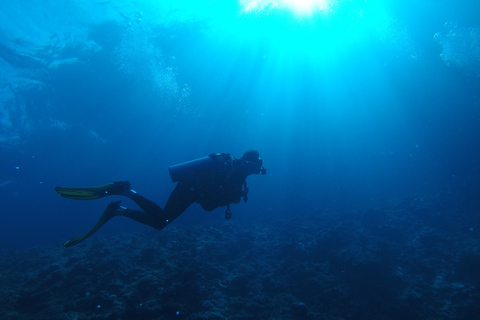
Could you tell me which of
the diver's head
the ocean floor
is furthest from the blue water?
the diver's head

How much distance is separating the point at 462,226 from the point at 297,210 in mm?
14175

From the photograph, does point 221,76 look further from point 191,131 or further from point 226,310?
point 226,310

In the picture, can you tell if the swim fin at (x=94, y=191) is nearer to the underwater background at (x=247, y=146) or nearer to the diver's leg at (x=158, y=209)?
the diver's leg at (x=158, y=209)

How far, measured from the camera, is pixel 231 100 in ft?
138

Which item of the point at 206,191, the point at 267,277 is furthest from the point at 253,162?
the point at 267,277

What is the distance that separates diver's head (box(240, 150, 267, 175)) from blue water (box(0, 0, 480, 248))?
1663 centimetres

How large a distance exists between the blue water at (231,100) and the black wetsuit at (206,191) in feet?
54.9

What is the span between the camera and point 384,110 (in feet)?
147

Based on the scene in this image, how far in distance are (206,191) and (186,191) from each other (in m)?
0.46

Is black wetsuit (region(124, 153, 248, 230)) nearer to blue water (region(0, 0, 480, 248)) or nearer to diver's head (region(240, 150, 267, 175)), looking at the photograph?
diver's head (region(240, 150, 267, 175))

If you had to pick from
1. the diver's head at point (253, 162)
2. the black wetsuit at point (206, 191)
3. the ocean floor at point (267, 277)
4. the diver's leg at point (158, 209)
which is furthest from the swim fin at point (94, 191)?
the ocean floor at point (267, 277)

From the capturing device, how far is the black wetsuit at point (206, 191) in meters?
5.46

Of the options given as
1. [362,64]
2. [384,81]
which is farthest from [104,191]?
[384,81]

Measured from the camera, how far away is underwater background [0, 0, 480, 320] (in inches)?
316
